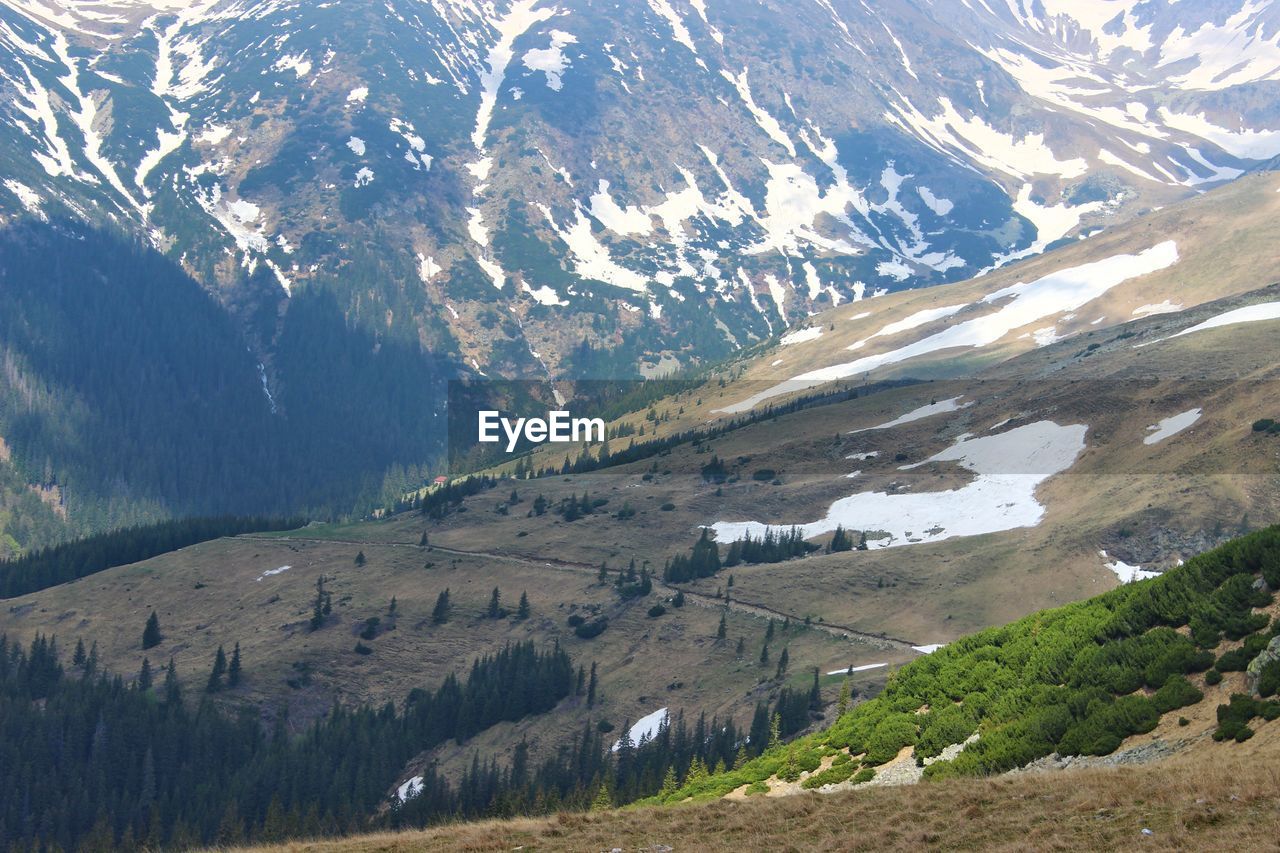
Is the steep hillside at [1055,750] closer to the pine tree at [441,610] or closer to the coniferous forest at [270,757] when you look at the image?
the coniferous forest at [270,757]

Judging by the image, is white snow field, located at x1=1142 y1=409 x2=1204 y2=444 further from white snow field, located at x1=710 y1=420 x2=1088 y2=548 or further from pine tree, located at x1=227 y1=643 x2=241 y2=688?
pine tree, located at x1=227 y1=643 x2=241 y2=688

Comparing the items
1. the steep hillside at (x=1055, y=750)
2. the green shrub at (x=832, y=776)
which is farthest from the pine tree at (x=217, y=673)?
the green shrub at (x=832, y=776)

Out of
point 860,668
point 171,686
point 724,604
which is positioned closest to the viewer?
point 860,668

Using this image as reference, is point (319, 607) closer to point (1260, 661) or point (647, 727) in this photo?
point (647, 727)

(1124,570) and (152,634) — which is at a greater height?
(1124,570)

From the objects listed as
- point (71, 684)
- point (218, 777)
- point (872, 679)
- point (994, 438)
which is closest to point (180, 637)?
point (71, 684)

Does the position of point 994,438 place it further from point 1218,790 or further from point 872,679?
point 1218,790

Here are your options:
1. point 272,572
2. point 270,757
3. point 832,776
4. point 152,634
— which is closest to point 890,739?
point 832,776
